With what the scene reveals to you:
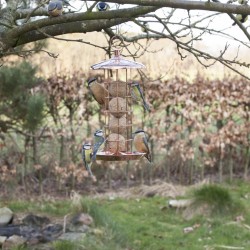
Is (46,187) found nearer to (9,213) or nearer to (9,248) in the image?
(9,213)

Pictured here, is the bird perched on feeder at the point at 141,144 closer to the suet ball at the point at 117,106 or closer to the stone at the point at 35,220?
the suet ball at the point at 117,106

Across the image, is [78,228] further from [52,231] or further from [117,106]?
[117,106]

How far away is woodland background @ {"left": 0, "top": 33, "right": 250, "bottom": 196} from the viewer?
7816 millimetres

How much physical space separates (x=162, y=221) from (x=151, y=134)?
1.78 m

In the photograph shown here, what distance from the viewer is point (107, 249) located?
17.3 ft

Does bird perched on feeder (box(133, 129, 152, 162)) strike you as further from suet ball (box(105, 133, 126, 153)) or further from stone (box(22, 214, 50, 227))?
stone (box(22, 214, 50, 227))

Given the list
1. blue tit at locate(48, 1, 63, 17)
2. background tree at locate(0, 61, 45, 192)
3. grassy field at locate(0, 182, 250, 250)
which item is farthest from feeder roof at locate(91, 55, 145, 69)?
background tree at locate(0, 61, 45, 192)

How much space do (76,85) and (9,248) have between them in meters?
3.11

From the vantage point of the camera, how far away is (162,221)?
672 centimetres

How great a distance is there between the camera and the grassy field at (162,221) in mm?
5781

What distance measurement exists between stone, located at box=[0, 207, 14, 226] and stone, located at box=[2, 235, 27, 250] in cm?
A: 72

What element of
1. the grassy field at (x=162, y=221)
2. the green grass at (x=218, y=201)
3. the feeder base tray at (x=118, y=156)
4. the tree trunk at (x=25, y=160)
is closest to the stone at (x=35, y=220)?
the grassy field at (x=162, y=221)

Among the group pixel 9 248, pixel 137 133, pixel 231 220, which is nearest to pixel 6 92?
pixel 9 248

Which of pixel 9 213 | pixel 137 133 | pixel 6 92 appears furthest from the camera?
pixel 6 92
